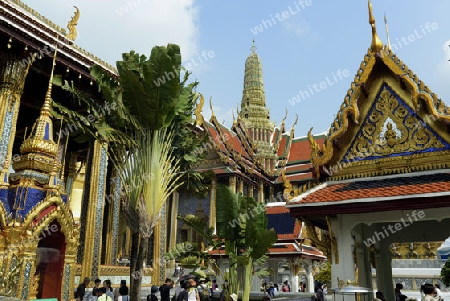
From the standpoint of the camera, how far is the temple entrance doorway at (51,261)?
5.57 metres

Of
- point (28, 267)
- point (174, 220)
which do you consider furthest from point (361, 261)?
point (174, 220)

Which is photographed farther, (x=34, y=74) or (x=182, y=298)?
(x=34, y=74)

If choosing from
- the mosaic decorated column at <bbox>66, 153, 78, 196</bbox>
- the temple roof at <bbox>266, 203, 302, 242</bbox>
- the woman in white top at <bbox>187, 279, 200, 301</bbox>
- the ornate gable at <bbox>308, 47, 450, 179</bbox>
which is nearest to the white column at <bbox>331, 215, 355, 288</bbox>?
the ornate gable at <bbox>308, 47, 450, 179</bbox>

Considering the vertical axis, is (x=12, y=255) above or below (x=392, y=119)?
below

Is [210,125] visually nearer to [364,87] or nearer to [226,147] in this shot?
[226,147]

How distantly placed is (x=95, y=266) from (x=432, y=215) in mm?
10205

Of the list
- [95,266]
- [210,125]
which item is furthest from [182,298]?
[210,125]

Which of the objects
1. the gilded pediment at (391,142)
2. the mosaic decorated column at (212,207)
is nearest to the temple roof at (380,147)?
the gilded pediment at (391,142)

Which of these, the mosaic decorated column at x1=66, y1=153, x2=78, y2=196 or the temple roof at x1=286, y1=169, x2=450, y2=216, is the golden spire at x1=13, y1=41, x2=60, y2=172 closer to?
the temple roof at x1=286, y1=169, x2=450, y2=216

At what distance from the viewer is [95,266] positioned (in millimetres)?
12312

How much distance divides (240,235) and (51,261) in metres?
4.10

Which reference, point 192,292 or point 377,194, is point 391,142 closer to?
point 377,194

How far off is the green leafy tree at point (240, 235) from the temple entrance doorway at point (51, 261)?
3.46m

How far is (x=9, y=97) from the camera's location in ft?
34.4
